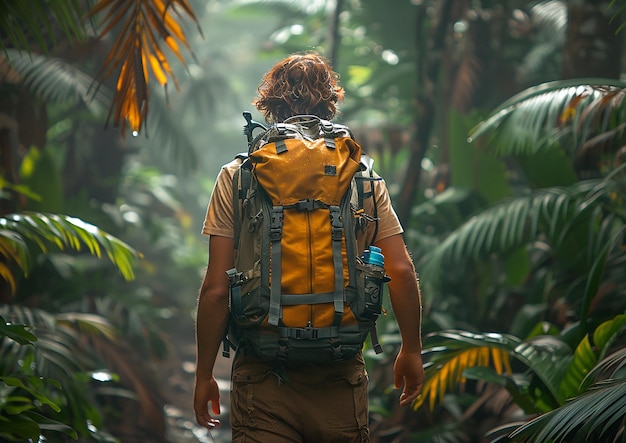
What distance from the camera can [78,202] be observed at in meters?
8.83

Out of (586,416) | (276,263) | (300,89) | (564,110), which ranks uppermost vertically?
(564,110)

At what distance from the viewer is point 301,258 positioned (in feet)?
9.87

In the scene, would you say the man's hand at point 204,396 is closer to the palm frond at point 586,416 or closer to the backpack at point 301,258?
the backpack at point 301,258

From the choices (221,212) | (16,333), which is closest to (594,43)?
(221,212)

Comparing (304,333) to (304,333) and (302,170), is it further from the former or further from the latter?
(302,170)

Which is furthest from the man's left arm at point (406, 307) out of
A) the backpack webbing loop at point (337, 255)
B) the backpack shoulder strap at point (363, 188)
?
the backpack webbing loop at point (337, 255)

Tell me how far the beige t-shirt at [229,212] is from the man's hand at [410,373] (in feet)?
1.59

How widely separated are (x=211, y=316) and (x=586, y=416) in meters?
1.45

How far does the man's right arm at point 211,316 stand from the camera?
3.20 metres

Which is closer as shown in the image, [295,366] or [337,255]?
[337,255]

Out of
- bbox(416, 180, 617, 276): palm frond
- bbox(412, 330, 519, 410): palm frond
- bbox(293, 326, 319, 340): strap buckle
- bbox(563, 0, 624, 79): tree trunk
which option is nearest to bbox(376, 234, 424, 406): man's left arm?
bbox(293, 326, 319, 340): strap buckle

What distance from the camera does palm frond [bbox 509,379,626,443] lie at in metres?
2.93

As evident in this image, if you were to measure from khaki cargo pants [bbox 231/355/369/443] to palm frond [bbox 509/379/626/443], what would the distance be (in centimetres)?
68

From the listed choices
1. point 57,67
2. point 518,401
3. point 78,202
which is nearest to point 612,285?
point 518,401
